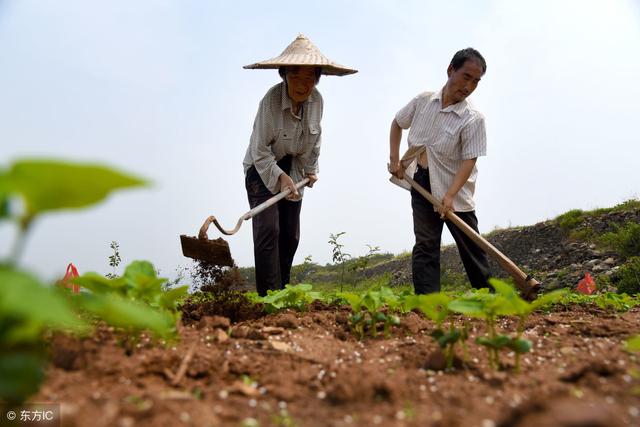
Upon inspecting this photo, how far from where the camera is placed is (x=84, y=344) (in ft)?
6.15

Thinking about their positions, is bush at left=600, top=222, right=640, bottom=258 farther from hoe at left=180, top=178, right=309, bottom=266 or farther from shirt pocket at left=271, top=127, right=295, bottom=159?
hoe at left=180, top=178, right=309, bottom=266

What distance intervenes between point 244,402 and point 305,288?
1.84 metres

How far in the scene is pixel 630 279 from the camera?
24.0ft

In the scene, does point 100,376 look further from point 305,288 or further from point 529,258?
point 529,258

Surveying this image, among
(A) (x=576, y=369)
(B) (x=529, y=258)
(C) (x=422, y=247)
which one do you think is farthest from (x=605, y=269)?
(A) (x=576, y=369)

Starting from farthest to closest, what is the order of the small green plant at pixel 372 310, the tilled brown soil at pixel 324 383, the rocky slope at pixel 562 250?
1. the rocky slope at pixel 562 250
2. the small green plant at pixel 372 310
3. the tilled brown soil at pixel 324 383

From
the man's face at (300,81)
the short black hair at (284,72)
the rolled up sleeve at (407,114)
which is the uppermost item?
the short black hair at (284,72)

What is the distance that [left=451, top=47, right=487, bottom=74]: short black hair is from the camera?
14.0 feet

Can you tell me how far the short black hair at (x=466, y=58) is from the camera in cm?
425

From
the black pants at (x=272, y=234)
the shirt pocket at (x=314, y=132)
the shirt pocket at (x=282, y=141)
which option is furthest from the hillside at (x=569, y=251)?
the shirt pocket at (x=282, y=141)

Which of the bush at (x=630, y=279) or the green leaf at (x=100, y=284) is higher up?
the green leaf at (x=100, y=284)

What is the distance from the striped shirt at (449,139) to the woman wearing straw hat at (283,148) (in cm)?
76
